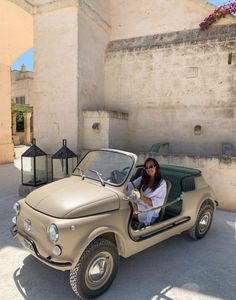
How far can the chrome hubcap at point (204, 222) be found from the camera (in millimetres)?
4109

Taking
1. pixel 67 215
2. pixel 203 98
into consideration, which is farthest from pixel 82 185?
pixel 203 98

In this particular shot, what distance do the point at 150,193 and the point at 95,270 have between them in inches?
47.4

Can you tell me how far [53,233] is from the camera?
8.14 feet

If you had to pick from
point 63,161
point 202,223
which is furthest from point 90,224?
point 63,161

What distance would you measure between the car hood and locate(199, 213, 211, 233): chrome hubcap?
1.94m

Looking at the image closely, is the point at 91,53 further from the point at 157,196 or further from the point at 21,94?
the point at 21,94

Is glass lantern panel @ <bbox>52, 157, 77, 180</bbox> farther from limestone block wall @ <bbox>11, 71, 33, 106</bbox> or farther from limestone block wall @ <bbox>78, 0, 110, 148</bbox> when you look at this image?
limestone block wall @ <bbox>11, 71, 33, 106</bbox>

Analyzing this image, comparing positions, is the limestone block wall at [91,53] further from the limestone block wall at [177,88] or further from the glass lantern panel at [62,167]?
the glass lantern panel at [62,167]

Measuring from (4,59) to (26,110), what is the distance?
10292 millimetres

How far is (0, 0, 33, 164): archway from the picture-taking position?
7182 millimetres

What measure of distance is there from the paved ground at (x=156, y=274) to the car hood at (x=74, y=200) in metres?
0.86

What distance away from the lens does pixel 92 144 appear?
687 centimetres

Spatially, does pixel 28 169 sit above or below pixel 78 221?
below

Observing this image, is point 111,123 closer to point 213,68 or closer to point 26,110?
point 213,68
